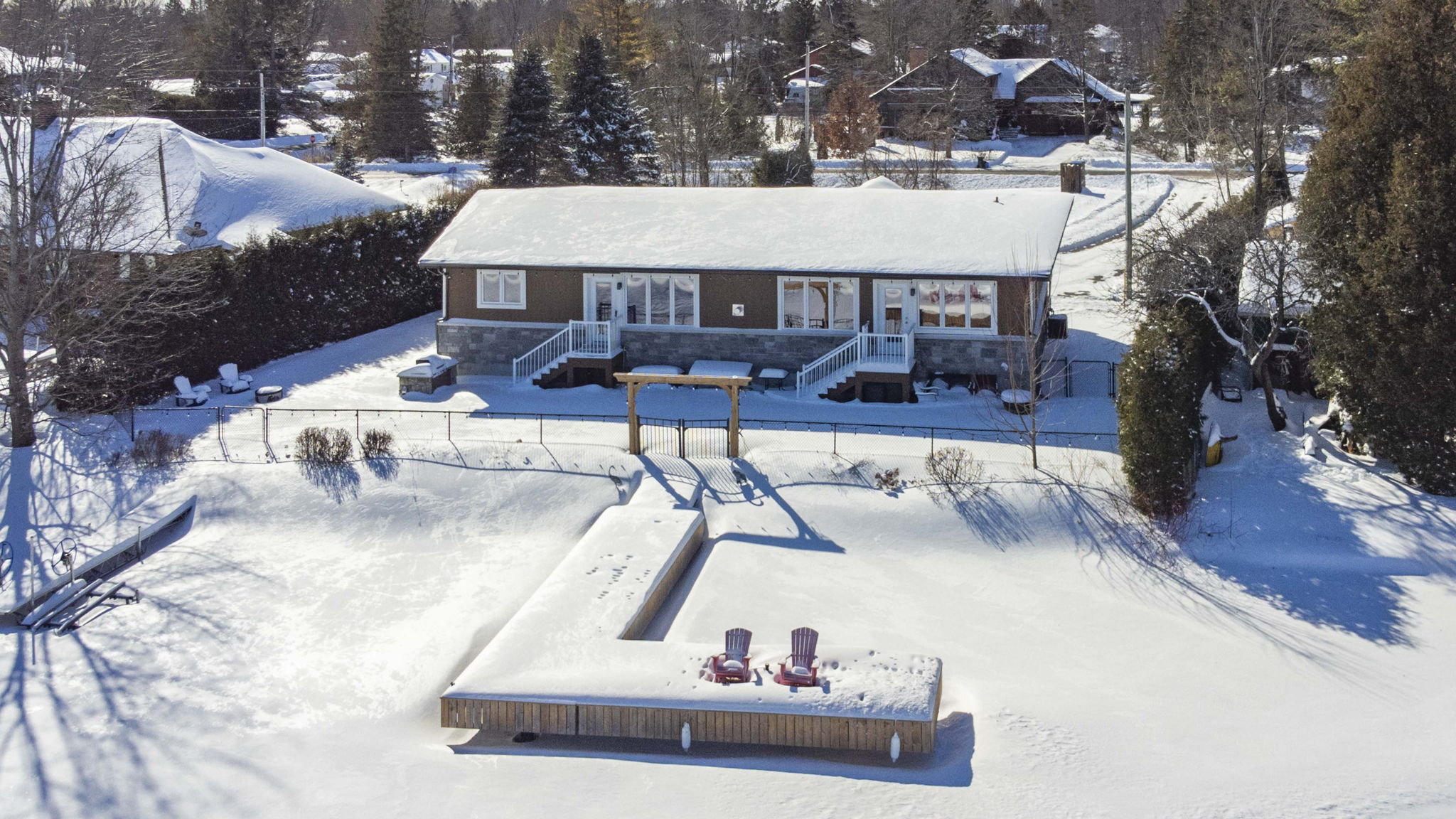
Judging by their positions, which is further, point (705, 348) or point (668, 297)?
point (668, 297)

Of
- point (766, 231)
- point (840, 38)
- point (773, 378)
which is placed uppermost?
point (840, 38)

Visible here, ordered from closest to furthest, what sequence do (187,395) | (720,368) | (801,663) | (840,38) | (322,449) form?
(801,663)
(322,449)
(187,395)
(720,368)
(840,38)

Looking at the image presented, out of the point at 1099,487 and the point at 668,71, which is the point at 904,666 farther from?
the point at 668,71

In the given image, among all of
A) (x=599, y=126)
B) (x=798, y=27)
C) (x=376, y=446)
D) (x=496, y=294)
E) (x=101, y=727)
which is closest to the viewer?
(x=101, y=727)

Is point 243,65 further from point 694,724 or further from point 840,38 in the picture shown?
point 694,724

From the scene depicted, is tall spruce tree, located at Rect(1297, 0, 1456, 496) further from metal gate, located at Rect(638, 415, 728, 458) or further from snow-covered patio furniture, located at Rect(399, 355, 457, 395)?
snow-covered patio furniture, located at Rect(399, 355, 457, 395)

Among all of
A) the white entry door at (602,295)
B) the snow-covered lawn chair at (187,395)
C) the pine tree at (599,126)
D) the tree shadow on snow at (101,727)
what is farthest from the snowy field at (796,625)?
the pine tree at (599,126)

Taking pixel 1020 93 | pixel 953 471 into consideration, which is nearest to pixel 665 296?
pixel 953 471

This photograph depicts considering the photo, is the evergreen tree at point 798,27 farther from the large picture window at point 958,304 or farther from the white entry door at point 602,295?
the large picture window at point 958,304
